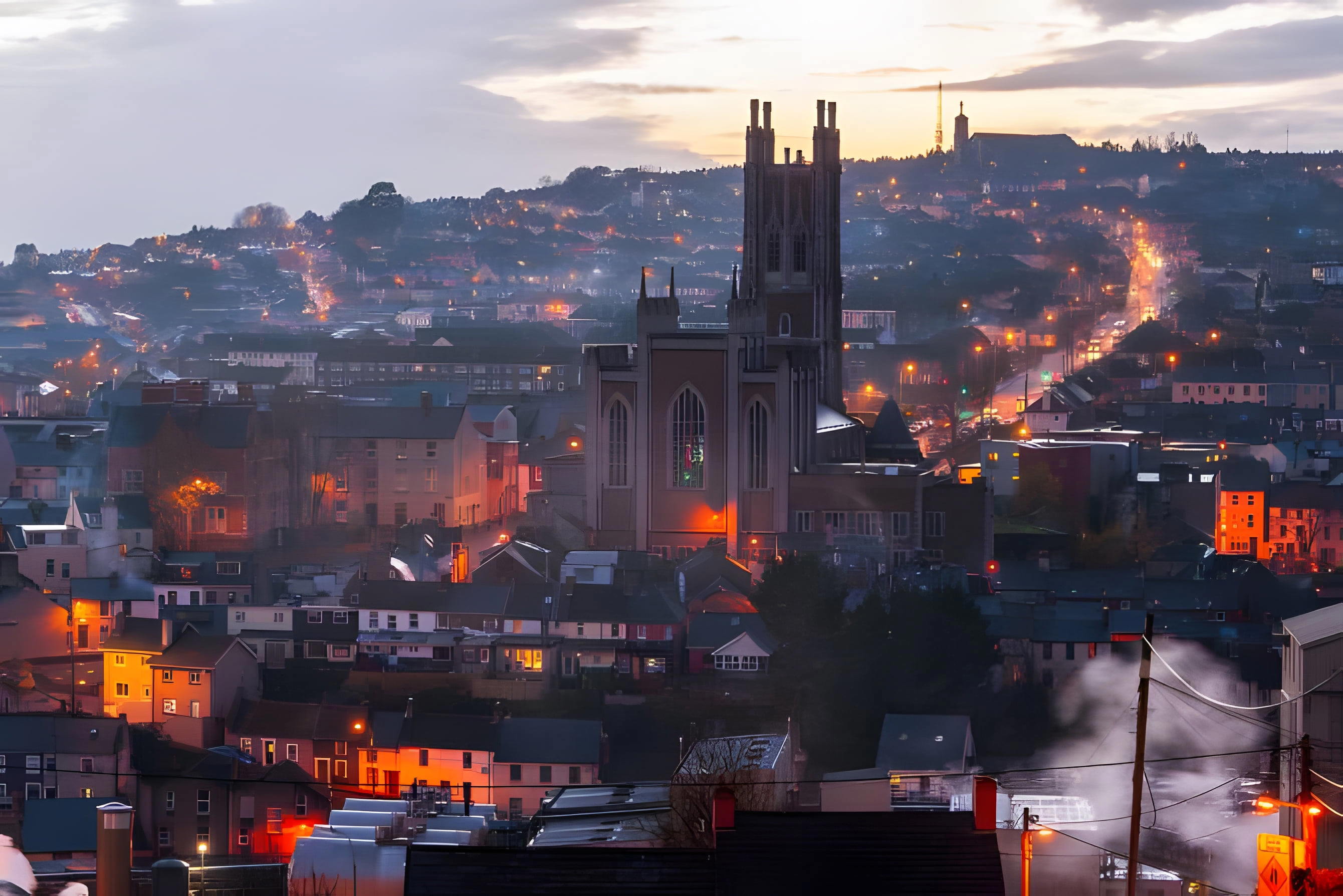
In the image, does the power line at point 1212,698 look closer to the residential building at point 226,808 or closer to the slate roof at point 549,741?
the slate roof at point 549,741

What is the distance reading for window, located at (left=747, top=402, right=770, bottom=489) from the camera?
38406mm

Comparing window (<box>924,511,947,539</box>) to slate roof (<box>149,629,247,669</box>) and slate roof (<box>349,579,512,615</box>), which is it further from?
slate roof (<box>149,629,247,669</box>)

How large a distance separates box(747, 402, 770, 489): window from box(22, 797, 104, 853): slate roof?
1701 centimetres

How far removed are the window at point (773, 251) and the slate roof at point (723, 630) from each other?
57.3 feet

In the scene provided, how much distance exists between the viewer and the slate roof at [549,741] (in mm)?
26219

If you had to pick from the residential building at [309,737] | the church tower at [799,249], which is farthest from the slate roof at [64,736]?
the church tower at [799,249]

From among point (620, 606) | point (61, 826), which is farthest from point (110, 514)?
point (61, 826)

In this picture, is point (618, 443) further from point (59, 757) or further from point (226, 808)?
point (226, 808)

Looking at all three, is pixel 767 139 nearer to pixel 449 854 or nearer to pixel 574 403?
pixel 574 403

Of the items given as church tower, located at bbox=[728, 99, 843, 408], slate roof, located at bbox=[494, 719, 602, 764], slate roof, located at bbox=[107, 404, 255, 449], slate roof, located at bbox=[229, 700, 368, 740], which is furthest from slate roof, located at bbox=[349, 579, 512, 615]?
church tower, located at bbox=[728, 99, 843, 408]

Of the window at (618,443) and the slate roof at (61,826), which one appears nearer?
the slate roof at (61,826)

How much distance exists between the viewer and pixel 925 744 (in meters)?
25.9

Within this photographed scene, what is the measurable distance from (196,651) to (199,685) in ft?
2.38

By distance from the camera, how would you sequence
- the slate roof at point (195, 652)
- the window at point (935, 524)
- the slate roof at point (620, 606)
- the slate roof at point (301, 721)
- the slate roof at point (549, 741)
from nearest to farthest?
the slate roof at point (549, 741)
the slate roof at point (301, 721)
the slate roof at point (195, 652)
the slate roof at point (620, 606)
the window at point (935, 524)
